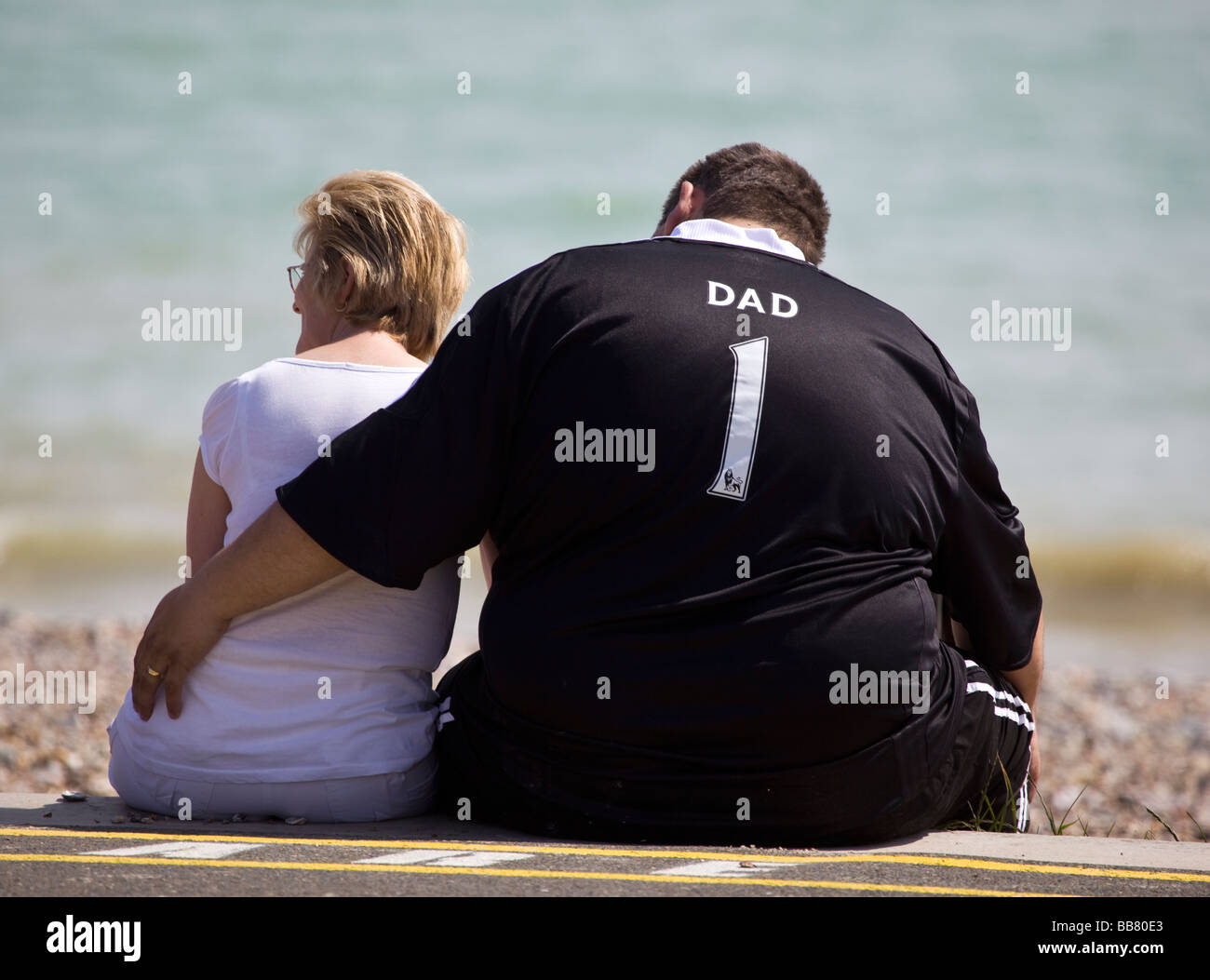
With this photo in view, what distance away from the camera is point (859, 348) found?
2.71 metres

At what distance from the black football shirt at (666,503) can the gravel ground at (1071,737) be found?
311cm

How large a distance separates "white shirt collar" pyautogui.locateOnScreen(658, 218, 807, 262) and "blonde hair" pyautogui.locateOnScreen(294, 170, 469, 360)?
0.56 meters

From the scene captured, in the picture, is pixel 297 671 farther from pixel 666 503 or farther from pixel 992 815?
pixel 992 815

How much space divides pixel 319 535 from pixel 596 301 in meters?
0.70

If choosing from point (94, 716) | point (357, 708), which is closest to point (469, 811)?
point (357, 708)

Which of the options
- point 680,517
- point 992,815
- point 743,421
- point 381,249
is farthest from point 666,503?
point 992,815

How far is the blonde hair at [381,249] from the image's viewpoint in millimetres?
3088

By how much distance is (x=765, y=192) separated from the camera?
10.5ft

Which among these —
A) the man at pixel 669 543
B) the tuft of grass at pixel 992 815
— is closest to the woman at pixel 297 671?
the man at pixel 669 543

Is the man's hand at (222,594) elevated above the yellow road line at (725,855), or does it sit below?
above

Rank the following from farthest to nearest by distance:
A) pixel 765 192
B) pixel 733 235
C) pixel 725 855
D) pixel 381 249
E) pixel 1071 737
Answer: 1. pixel 1071 737
2. pixel 765 192
3. pixel 381 249
4. pixel 733 235
5. pixel 725 855

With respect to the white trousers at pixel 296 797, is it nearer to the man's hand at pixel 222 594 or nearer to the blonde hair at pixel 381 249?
the man's hand at pixel 222 594

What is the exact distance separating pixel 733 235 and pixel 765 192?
0.92 ft
